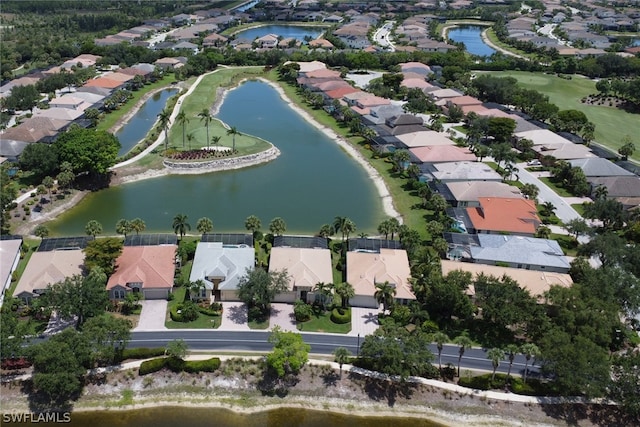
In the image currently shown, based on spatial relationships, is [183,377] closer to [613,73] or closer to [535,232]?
[535,232]

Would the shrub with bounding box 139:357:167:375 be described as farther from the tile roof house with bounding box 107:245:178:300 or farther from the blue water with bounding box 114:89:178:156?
the blue water with bounding box 114:89:178:156

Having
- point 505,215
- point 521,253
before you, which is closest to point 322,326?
point 521,253

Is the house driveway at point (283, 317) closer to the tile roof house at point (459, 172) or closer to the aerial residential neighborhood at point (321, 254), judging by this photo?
the aerial residential neighborhood at point (321, 254)

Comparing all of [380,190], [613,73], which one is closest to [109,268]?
[380,190]

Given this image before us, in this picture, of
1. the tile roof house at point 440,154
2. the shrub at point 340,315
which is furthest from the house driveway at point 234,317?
the tile roof house at point 440,154

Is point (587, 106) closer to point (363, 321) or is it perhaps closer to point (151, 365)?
point (363, 321)
